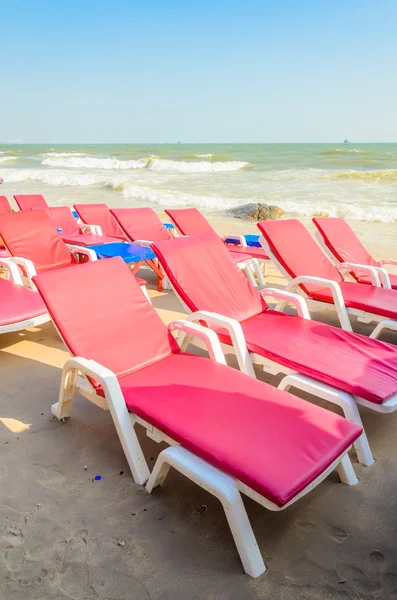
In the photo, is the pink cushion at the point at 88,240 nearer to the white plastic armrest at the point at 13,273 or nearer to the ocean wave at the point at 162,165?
the white plastic armrest at the point at 13,273

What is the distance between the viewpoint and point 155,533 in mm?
1890

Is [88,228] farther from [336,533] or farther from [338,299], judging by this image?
[336,533]

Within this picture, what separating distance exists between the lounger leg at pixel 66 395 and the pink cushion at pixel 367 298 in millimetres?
2362

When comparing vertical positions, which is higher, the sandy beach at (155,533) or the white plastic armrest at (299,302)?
the white plastic armrest at (299,302)

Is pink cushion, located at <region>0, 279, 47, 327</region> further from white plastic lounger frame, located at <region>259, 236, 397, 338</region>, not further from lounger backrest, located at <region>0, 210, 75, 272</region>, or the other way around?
white plastic lounger frame, located at <region>259, 236, 397, 338</region>

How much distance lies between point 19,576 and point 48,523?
26 cm

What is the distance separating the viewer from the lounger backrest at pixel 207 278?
3.34 metres

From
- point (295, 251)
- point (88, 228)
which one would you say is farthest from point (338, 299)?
point (88, 228)

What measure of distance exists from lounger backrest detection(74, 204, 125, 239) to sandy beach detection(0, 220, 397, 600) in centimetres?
539

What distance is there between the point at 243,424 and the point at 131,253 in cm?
356

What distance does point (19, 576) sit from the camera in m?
1.69

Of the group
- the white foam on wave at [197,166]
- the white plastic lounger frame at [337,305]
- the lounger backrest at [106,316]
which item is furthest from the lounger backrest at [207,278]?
the white foam on wave at [197,166]

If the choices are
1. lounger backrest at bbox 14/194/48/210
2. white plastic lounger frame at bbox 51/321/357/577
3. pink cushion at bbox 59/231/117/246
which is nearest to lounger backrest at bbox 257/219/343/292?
white plastic lounger frame at bbox 51/321/357/577

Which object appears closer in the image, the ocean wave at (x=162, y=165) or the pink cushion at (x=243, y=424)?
the pink cushion at (x=243, y=424)
